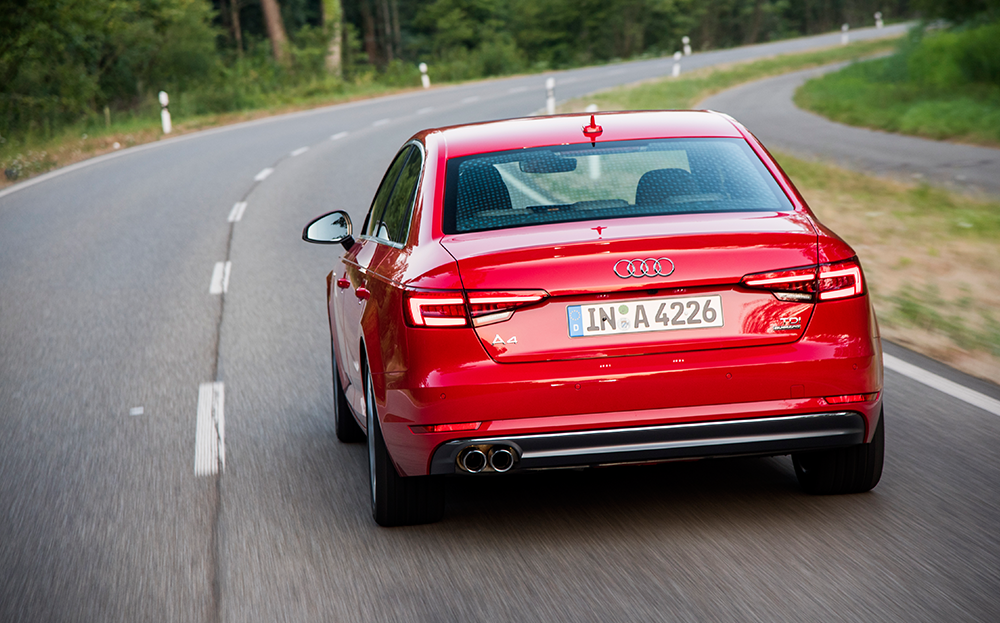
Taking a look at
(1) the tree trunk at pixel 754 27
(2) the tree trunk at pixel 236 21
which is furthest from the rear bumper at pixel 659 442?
(1) the tree trunk at pixel 754 27

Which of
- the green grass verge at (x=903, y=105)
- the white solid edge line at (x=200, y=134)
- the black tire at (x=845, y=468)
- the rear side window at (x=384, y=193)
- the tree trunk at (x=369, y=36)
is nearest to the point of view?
the black tire at (x=845, y=468)

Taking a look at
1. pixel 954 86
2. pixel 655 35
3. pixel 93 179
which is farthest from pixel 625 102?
pixel 655 35

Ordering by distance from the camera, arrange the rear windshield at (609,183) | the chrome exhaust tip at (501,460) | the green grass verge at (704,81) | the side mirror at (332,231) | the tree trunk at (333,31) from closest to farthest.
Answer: the chrome exhaust tip at (501,460) → the rear windshield at (609,183) → the side mirror at (332,231) → the green grass verge at (704,81) → the tree trunk at (333,31)

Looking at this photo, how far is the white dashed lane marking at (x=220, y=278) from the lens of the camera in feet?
36.3

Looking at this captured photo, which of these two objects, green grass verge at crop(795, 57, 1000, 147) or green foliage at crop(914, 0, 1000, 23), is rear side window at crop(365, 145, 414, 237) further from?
green foliage at crop(914, 0, 1000, 23)

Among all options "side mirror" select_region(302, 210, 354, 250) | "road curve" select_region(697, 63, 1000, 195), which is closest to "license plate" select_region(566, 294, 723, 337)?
"side mirror" select_region(302, 210, 354, 250)

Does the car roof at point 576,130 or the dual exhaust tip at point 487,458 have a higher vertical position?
the car roof at point 576,130

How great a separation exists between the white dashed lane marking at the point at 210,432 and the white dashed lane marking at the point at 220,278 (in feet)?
11.9

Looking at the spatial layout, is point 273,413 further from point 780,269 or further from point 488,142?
point 780,269

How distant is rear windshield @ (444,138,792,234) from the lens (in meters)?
4.50

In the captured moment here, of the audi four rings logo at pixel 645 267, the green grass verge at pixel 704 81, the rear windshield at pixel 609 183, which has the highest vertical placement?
the rear windshield at pixel 609 183

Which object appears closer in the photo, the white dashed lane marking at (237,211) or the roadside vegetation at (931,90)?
the white dashed lane marking at (237,211)

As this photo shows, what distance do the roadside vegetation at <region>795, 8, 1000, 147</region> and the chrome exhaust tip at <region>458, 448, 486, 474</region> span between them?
1874 cm

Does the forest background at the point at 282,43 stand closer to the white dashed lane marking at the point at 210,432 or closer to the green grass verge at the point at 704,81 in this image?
the green grass verge at the point at 704,81
